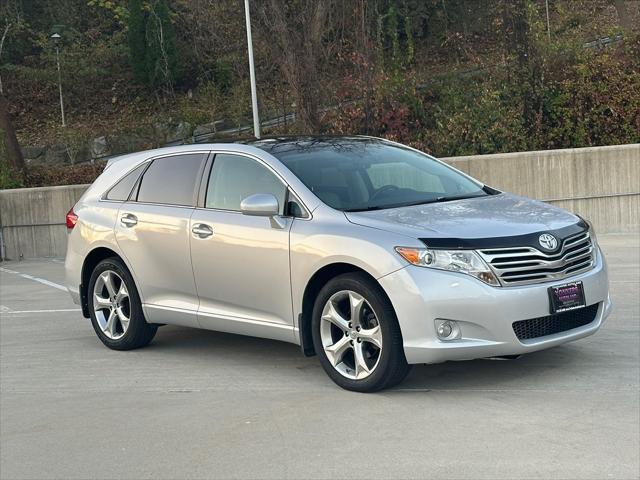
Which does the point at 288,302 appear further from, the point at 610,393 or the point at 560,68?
the point at 560,68

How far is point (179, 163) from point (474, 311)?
9.95 ft

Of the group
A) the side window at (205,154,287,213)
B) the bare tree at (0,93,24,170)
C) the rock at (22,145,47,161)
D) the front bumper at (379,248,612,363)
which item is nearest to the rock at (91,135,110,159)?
the rock at (22,145,47,161)

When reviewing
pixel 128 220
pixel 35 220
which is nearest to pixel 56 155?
pixel 35 220

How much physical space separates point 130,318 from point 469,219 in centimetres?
314

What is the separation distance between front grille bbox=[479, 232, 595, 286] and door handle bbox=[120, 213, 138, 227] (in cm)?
317

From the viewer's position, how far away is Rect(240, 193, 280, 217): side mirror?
266 inches

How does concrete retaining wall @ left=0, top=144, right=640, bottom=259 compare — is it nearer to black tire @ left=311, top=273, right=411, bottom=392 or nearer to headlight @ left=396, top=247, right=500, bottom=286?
black tire @ left=311, top=273, right=411, bottom=392

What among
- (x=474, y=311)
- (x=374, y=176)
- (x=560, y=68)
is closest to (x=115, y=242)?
(x=374, y=176)

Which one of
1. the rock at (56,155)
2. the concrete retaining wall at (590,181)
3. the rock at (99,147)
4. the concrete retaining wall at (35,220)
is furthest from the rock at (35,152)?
the concrete retaining wall at (590,181)

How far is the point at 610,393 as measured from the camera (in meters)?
6.09

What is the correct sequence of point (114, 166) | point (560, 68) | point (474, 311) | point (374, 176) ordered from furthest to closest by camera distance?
1. point (560, 68)
2. point (114, 166)
3. point (374, 176)
4. point (474, 311)

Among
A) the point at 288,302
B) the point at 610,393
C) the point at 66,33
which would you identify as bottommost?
the point at 610,393

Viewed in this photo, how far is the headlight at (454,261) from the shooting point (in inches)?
235

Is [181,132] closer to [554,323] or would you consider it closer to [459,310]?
[554,323]
